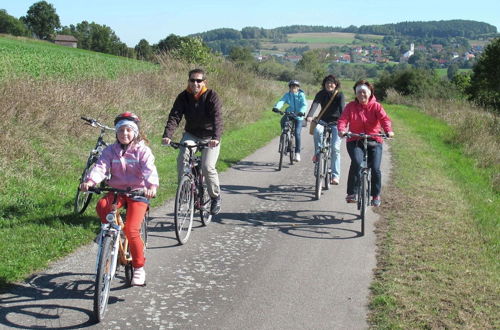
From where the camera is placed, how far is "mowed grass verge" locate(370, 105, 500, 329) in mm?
5184

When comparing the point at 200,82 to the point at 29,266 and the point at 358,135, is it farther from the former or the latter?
the point at 29,266

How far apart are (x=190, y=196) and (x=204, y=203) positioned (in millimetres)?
577

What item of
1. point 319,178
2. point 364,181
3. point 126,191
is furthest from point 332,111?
point 126,191

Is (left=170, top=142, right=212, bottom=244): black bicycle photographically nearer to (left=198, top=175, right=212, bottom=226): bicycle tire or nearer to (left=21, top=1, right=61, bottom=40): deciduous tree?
(left=198, top=175, right=212, bottom=226): bicycle tire

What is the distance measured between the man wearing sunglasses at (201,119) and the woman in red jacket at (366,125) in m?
1.99

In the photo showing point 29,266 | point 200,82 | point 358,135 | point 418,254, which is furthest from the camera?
point 358,135

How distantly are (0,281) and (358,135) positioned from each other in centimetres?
512

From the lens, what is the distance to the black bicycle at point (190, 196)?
23.1 feet

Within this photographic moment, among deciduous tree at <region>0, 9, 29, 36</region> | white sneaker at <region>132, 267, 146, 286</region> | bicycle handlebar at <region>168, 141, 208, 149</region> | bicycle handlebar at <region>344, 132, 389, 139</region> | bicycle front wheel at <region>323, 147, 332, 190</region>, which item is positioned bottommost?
white sneaker at <region>132, 267, 146, 286</region>

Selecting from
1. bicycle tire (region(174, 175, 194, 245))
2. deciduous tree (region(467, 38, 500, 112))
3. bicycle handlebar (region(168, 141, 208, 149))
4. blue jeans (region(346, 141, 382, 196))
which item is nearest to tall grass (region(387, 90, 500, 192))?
blue jeans (region(346, 141, 382, 196))

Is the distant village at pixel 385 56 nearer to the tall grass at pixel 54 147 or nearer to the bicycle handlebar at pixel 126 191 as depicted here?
the tall grass at pixel 54 147

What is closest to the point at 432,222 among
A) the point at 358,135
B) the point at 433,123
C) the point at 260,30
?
the point at 358,135

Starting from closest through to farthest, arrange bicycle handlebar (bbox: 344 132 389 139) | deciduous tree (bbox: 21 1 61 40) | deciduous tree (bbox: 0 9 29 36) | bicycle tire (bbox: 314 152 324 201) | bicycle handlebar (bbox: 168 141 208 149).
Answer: bicycle handlebar (bbox: 168 141 208 149) → bicycle handlebar (bbox: 344 132 389 139) → bicycle tire (bbox: 314 152 324 201) → deciduous tree (bbox: 0 9 29 36) → deciduous tree (bbox: 21 1 61 40)

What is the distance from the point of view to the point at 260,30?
180 metres
